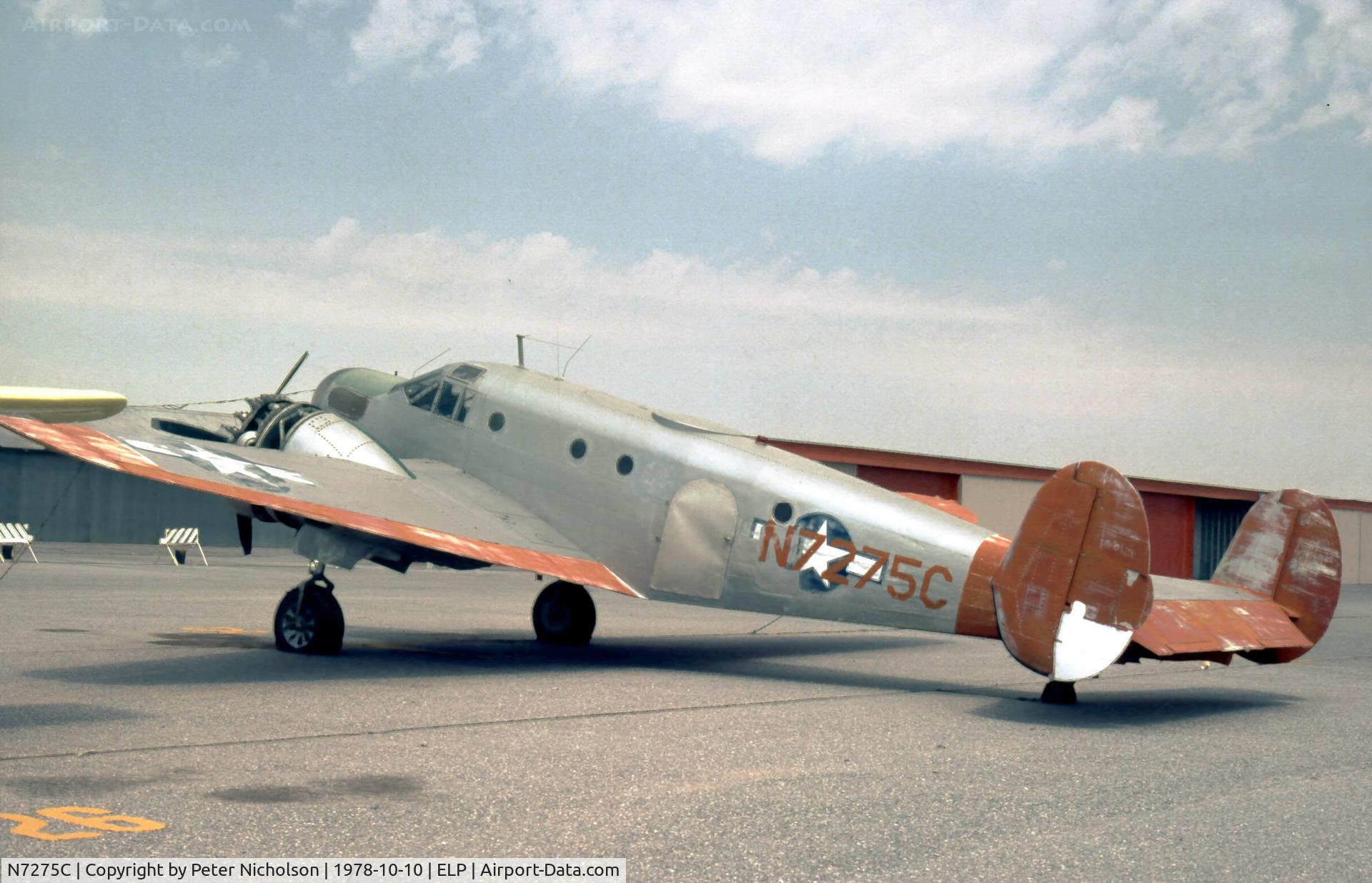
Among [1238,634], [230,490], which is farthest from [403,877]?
[1238,634]

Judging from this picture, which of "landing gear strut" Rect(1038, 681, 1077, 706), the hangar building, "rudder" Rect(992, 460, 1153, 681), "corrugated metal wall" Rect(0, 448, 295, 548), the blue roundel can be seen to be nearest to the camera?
"rudder" Rect(992, 460, 1153, 681)

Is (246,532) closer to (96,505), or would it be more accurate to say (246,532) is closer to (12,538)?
(12,538)

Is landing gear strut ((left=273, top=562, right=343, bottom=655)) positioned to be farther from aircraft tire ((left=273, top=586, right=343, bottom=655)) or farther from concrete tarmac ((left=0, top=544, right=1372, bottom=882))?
concrete tarmac ((left=0, top=544, right=1372, bottom=882))

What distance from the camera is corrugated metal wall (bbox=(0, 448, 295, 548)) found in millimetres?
44906

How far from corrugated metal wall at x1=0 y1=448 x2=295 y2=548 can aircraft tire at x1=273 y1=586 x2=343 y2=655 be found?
108ft

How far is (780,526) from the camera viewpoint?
43.1 feet

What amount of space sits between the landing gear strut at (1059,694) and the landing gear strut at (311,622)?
25.3ft

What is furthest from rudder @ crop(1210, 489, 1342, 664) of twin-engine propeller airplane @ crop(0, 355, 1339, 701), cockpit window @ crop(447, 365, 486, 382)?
cockpit window @ crop(447, 365, 486, 382)

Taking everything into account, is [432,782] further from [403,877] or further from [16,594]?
[16,594]

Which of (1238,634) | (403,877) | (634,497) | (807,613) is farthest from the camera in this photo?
(634,497)

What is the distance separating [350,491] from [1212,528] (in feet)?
155

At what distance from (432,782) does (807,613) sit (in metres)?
6.49

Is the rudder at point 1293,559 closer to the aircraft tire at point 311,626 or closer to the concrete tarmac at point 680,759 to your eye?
the concrete tarmac at point 680,759

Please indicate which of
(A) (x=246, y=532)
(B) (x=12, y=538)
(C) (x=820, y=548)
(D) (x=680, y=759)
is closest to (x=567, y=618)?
(A) (x=246, y=532)
